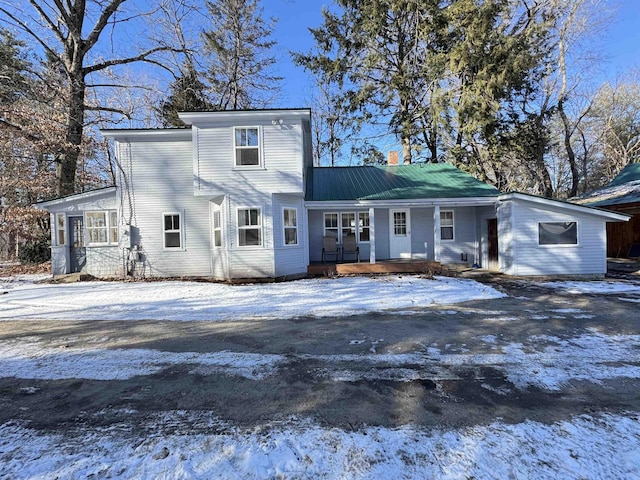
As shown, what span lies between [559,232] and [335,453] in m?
11.8

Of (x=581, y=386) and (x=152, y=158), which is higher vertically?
(x=152, y=158)

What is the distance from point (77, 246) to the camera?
40.3 ft

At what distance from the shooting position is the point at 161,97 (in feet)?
65.1

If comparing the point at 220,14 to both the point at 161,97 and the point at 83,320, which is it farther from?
the point at 83,320

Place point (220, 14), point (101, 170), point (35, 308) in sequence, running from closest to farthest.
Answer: point (35, 308) < point (220, 14) < point (101, 170)

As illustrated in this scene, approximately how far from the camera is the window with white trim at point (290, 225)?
11234mm

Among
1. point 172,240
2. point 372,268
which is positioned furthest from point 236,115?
point 372,268

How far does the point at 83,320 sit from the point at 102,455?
193 inches

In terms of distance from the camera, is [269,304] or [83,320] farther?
[269,304]

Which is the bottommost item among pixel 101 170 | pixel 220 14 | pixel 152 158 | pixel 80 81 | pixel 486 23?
pixel 152 158

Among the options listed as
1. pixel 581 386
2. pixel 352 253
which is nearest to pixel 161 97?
pixel 352 253

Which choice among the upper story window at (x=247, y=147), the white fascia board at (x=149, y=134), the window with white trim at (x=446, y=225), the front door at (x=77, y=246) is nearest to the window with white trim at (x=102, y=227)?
the front door at (x=77, y=246)

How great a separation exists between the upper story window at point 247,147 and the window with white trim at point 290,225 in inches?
76.1

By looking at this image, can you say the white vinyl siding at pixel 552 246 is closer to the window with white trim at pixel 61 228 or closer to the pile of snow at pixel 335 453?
the pile of snow at pixel 335 453
